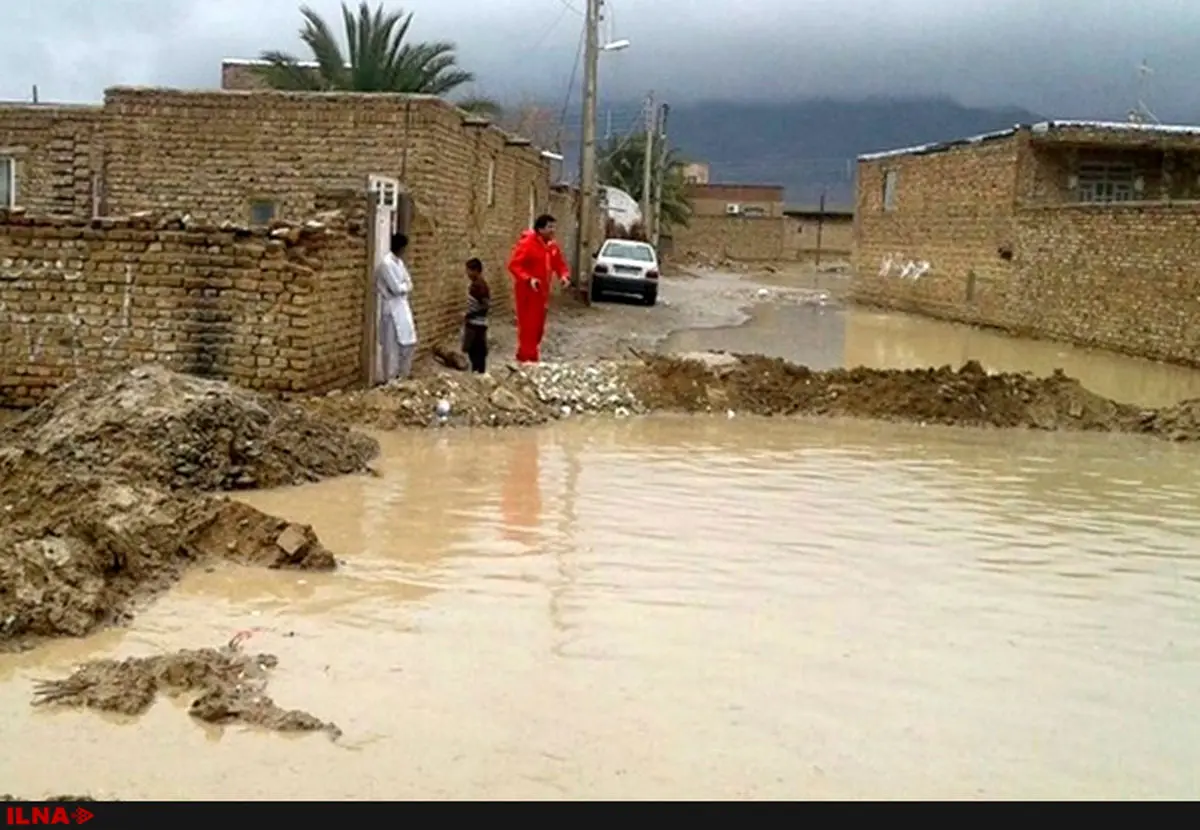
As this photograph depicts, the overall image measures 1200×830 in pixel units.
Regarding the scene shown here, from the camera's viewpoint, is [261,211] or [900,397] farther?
[261,211]

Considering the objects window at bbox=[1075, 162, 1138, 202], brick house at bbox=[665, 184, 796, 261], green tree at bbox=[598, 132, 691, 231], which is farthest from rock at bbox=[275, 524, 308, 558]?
brick house at bbox=[665, 184, 796, 261]

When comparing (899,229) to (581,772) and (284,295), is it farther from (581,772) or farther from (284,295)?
(581,772)

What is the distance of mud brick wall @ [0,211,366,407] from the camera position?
11781mm

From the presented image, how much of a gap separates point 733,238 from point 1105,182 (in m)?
42.3

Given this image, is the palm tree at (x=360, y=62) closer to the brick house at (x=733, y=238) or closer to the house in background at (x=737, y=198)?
the brick house at (x=733, y=238)

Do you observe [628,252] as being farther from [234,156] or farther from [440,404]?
[440,404]

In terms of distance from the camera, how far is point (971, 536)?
885 centimetres

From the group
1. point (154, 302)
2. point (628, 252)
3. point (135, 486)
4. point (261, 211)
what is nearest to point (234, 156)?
point (261, 211)

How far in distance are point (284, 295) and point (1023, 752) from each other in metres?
8.31

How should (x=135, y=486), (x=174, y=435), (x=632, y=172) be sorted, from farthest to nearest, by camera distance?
(x=632, y=172), (x=174, y=435), (x=135, y=486)

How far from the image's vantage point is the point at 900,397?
14430 mm

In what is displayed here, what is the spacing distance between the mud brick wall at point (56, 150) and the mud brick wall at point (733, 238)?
183 ft

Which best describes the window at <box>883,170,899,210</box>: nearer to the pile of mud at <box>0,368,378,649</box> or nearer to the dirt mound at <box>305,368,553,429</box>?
the dirt mound at <box>305,368,553,429</box>

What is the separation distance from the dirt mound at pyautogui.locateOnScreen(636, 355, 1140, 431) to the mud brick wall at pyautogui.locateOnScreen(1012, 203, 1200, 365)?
8749 mm
